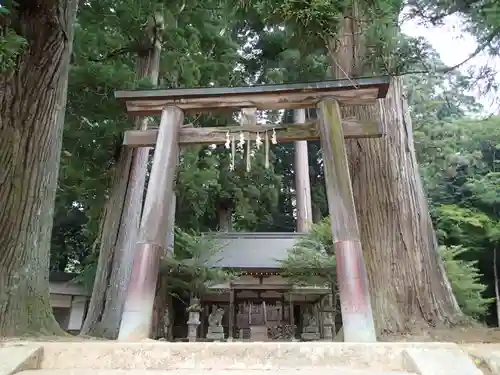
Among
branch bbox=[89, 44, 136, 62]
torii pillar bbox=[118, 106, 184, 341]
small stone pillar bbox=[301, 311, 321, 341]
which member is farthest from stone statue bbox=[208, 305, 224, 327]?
torii pillar bbox=[118, 106, 184, 341]

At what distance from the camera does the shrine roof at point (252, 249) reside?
1149cm

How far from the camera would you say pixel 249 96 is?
4.34 metres

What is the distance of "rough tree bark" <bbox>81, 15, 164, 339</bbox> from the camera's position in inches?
241

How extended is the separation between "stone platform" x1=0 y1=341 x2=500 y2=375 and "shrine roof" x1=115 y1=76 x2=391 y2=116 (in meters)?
2.48

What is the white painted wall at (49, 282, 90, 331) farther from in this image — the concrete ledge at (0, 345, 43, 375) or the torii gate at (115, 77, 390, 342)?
the concrete ledge at (0, 345, 43, 375)

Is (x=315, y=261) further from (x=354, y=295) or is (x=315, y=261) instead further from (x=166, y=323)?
(x=354, y=295)

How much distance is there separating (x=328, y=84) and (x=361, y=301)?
6.93 feet

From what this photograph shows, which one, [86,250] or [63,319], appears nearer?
[63,319]

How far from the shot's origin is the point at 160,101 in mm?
4355

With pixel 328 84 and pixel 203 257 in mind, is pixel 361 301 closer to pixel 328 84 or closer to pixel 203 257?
pixel 328 84

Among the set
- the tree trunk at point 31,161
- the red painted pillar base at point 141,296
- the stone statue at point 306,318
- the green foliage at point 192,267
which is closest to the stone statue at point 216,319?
the green foliage at point 192,267

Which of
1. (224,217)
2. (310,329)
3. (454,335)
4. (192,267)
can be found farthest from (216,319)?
(454,335)

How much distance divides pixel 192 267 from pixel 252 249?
3.06m

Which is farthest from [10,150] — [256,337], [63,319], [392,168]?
[256,337]
